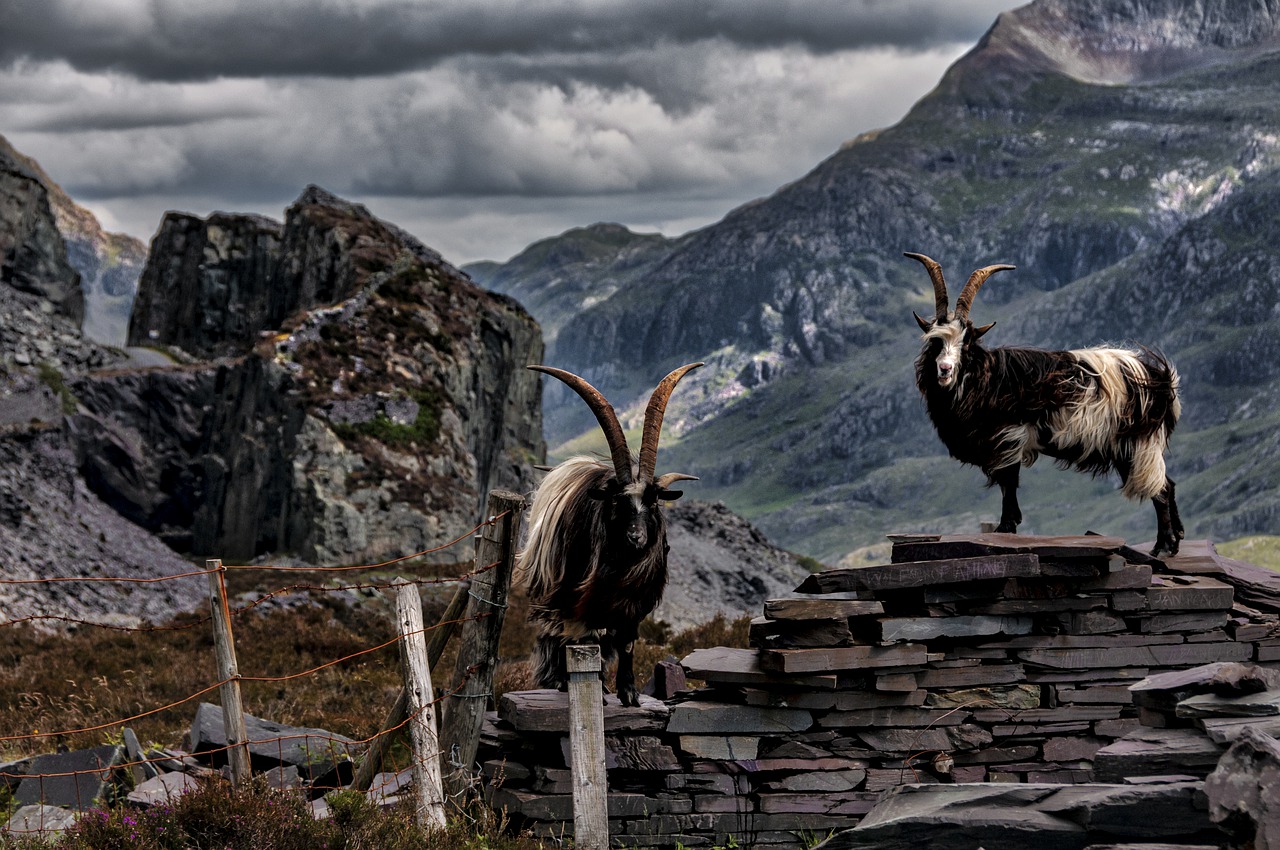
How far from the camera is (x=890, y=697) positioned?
11500 mm

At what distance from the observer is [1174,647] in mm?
12148

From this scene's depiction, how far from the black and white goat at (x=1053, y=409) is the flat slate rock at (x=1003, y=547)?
111 centimetres

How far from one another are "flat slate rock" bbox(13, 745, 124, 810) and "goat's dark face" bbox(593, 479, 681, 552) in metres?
5.12

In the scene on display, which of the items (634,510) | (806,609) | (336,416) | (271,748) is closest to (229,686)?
(634,510)

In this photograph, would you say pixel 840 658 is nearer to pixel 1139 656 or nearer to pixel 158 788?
pixel 1139 656

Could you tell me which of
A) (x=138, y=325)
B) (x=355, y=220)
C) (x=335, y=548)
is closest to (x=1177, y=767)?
(x=335, y=548)

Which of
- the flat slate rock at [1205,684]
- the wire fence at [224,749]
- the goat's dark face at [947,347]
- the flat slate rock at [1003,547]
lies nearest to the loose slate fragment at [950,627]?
the flat slate rock at [1003,547]

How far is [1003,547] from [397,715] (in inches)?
231

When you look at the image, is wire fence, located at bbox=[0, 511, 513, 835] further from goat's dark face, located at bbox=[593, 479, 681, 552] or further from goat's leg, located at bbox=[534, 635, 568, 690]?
goat's dark face, located at bbox=[593, 479, 681, 552]

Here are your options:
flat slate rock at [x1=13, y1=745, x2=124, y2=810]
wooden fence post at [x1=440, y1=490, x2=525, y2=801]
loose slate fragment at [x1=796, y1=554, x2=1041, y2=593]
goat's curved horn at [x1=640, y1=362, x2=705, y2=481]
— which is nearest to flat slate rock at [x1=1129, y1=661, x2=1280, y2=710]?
loose slate fragment at [x1=796, y1=554, x2=1041, y2=593]

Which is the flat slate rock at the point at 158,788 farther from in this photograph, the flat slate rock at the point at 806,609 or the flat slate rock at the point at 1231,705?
the flat slate rock at the point at 1231,705

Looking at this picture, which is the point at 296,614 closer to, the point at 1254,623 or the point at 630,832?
the point at 630,832

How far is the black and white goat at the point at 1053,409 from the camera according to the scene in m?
12.9

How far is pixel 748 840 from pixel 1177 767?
164 inches
